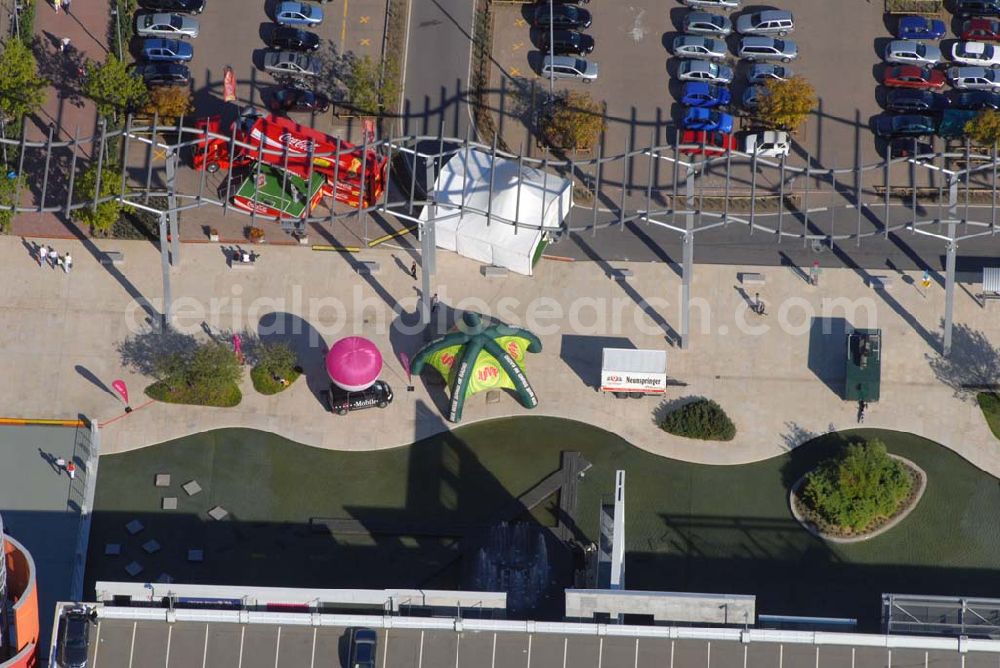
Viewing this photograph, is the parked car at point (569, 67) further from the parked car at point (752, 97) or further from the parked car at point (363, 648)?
the parked car at point (363, 648)

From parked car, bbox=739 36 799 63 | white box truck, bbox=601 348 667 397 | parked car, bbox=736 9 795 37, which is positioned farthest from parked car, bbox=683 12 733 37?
white box truck, bbox=601 348 667 397

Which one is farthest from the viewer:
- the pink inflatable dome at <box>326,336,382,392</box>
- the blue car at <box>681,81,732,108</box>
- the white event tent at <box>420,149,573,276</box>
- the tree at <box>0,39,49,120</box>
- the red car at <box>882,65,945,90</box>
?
the red car at <box>882,65,945,90</box>

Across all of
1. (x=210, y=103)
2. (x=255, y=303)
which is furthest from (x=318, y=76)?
(x=255, y=303)

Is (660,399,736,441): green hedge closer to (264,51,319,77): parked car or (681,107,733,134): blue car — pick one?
(681,107,733,134): blue car

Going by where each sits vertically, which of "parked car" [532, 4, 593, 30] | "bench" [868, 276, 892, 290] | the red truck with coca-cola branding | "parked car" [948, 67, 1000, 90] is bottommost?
"bench" [868, 276, 892, 290]

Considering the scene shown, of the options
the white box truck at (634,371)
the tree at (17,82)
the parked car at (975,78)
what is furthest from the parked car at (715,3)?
the tree at (17,82)

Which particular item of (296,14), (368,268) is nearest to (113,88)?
(296,14)
